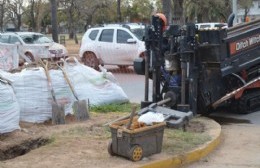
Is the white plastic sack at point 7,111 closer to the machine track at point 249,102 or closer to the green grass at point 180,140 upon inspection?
the green grass at point 180,140

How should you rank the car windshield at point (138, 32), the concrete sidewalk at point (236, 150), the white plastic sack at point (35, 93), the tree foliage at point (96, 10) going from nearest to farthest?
the concrete sidewalk at point (236, 150)
the white plastic sack at point (35, 93)
the car windshield at point (138, 32)
the tree foliage at point (96, 10)

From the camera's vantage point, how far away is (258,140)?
8836 millimetres

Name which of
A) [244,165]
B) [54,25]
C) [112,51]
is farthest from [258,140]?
[54,25]

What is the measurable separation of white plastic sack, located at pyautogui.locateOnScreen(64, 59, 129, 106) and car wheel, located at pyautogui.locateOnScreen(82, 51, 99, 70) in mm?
10928

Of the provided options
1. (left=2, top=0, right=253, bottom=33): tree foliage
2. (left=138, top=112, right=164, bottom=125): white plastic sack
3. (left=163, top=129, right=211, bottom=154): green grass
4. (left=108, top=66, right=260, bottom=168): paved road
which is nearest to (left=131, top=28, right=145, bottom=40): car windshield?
(left=108, top=66, right=260, bottom=168): paved road

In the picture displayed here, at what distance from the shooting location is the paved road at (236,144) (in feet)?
24.3

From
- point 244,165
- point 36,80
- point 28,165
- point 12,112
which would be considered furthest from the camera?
point 36,80

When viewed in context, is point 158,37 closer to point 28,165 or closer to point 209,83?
point 209,83

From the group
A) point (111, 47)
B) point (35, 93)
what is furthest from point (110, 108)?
point (111, 47)

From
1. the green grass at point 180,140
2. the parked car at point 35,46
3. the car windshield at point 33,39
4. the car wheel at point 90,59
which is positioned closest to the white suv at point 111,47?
the car wheel at point 90,59

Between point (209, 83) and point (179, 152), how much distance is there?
343 cm

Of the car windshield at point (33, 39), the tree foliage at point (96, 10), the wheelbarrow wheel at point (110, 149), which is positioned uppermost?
the tree foliage at point (96, 10)

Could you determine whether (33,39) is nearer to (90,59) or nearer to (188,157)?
(90,59)

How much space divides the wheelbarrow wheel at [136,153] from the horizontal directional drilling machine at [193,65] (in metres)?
2.88
